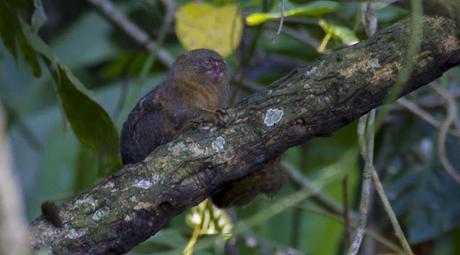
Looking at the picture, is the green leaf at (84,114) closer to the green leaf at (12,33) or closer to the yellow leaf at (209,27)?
the green leaf at (12,33)

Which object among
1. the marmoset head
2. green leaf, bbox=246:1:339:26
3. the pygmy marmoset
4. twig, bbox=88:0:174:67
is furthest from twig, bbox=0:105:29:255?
twig, bbox=88:0:174:67

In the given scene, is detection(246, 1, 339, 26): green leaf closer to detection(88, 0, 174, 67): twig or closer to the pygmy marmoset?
the pygmy marmoset

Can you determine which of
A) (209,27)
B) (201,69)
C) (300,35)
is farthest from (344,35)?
(300,35)

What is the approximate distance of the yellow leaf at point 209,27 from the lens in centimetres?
262

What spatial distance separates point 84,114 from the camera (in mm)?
1968

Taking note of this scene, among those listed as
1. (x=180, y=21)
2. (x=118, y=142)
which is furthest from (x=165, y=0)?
(x=118, y=142)

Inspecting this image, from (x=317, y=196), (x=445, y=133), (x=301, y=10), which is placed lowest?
(x=317, y=196)

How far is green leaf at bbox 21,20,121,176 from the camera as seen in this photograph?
6.25 ft

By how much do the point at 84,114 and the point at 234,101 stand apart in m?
0.91

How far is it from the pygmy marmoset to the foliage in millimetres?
145

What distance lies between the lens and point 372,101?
167 cm

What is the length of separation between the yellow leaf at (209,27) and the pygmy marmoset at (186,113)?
2.21 ft

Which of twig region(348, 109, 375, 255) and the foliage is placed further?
the foliage

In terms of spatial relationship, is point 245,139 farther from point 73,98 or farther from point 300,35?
point 300,35
